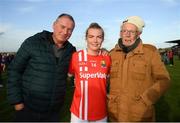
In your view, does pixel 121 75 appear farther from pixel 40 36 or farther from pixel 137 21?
pixel 40 36

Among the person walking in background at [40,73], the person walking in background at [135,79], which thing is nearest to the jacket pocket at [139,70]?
the person walking in background at [135,79]

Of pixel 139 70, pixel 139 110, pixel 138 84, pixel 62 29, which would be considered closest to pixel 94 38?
pixel 62 29

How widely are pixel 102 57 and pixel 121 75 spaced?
408 mm

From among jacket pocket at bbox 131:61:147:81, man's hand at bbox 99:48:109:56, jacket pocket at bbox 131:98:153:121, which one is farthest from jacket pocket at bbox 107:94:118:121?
man's hand at bbox 99:48:109:56

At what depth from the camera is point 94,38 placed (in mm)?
4848

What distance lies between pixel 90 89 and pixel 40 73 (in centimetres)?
76

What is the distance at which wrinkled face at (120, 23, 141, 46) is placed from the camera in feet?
16.1

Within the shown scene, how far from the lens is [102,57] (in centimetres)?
502

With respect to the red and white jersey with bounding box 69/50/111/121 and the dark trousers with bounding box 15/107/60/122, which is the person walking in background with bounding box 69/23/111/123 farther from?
the dark trousers with bounding box 15/107/60/122

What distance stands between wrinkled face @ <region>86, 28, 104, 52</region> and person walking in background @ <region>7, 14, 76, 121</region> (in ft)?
1.04

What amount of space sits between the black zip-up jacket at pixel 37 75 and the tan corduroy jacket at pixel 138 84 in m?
0.84

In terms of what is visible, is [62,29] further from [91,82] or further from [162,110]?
[162,110]

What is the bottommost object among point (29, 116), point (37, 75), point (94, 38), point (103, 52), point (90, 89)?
point (29, 116)

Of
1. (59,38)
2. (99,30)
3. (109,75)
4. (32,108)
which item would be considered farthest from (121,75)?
(32,108)
